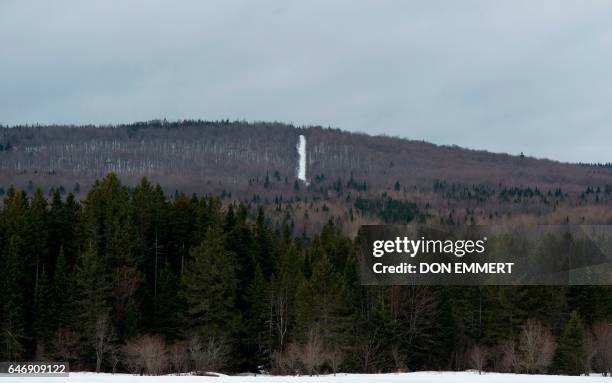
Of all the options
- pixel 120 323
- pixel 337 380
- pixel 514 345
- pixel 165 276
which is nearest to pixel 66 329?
pixel 120 323

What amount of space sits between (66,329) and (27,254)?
973cm

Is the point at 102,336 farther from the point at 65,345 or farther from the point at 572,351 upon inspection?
the point at 572,351

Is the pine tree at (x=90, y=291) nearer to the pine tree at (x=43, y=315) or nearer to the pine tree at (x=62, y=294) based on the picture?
the pine tree at (x=62, y=294)

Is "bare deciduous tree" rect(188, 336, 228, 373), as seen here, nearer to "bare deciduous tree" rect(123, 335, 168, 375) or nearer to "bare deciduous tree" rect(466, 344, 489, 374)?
"bare deciduous tree" rect(123, 335, 168, 375)

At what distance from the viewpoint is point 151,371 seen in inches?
2344

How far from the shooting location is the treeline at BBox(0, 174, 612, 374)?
220ft

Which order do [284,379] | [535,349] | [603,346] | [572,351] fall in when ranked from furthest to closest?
1. [603,346]
2. [572,351]
3. [535,349]
4. [284,379]

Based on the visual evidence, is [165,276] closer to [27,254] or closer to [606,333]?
[27,254]

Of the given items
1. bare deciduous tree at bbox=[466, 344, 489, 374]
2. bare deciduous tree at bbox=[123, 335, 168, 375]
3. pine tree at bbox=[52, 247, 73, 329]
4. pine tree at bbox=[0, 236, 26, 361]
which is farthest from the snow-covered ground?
pine tree at bbox=[52, 247, 73, 329]

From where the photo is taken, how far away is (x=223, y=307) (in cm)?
7062

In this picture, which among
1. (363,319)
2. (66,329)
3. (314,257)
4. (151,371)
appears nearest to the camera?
(151,371)

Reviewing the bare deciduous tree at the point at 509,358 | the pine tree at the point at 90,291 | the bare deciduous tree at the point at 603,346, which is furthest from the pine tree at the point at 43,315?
the bare deciduous tree at the point at 603,346

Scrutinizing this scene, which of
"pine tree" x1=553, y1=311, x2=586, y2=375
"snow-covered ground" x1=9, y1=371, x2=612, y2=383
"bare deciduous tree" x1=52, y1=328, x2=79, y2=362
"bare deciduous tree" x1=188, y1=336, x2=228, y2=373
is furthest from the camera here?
"pine tree" x1=553, y1=311, x2=586, y2=375

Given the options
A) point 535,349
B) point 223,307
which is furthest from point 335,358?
point 535,349
